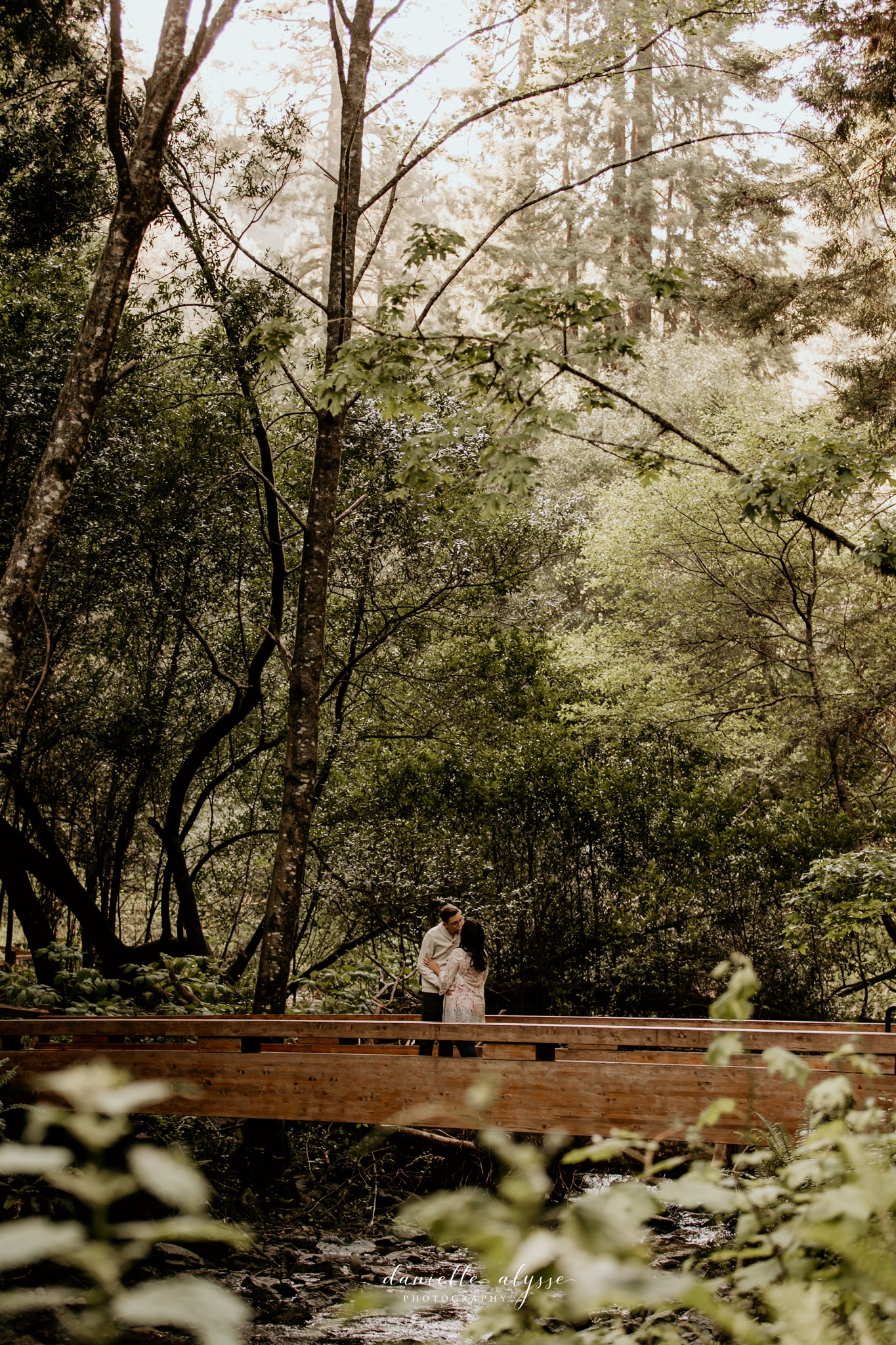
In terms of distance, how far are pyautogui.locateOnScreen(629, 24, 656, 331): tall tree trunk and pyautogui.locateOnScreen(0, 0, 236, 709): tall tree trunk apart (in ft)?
59.6

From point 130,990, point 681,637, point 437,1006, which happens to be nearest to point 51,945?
point 130,990

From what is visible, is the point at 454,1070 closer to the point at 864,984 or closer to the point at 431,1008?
the point at 431,1008

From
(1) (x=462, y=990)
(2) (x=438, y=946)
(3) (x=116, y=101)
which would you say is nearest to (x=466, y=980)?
(1) (x=462, y=990)

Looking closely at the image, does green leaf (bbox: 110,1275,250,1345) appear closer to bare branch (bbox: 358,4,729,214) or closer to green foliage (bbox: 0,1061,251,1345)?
green foliage (bbox: 0,1061,251,1345)

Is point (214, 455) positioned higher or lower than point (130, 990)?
higher

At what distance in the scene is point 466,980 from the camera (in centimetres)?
721

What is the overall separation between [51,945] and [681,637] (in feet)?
30.3

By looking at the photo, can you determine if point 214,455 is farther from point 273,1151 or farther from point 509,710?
point 273,1151

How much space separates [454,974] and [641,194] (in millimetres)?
23364

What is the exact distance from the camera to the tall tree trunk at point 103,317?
20.1 feet

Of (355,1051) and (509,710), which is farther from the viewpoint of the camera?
(509,710)

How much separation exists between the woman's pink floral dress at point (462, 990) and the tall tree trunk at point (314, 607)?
133 cm

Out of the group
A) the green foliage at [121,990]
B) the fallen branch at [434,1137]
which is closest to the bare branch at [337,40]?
the green foliage at [121,990]

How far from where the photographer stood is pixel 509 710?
1379cm
